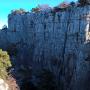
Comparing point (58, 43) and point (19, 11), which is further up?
point (19, 11)

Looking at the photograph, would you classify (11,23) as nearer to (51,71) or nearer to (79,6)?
(51,71)

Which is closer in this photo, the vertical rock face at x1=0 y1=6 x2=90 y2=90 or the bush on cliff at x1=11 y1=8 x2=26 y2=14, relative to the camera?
the vertical rock face at x1=0 y1=6 x2=90 y2=90

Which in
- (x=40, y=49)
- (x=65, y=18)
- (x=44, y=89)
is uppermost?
(x=65, y=18)

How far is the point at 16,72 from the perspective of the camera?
4388 centimetres

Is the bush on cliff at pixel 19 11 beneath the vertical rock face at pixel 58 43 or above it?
above

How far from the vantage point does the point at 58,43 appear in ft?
150

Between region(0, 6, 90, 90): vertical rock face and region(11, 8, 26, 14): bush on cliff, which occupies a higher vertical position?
region(11, 8, 26, 14): bush on cliff

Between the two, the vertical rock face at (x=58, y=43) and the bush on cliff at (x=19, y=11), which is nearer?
the vertical rock face at (x=58, y=43)

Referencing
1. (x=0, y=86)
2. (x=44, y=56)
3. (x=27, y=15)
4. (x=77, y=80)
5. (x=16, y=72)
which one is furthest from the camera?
(x=27, y=15)

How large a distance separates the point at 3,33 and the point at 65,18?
2014cm

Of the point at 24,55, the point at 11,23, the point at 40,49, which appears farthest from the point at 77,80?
the point at 11,23

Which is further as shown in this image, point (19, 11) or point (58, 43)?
point (19, 11)

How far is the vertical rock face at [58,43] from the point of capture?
40159mm

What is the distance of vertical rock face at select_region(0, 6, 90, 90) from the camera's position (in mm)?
40159
